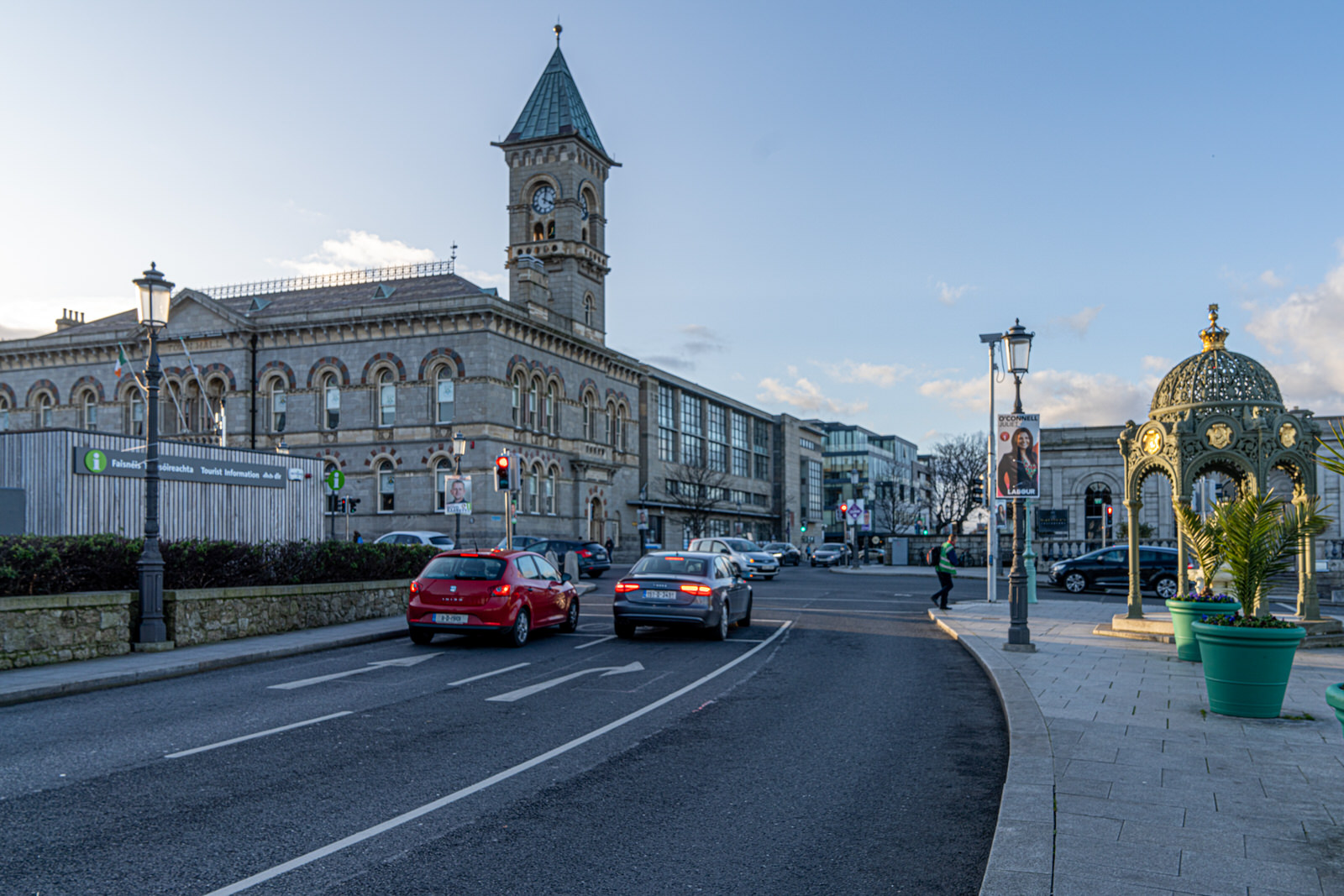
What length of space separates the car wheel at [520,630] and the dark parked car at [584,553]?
19.6 m

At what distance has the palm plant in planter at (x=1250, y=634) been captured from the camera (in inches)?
364

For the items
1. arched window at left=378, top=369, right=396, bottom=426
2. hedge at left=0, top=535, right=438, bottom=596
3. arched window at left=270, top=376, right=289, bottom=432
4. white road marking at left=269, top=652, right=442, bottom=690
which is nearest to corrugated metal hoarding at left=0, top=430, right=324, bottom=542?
hedge at left=0, top=535, right=438, bottom=596

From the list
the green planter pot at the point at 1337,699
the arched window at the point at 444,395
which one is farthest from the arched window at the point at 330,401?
the green planter pot at the point at 1337,699

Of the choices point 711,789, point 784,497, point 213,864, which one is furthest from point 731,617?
point 784,497

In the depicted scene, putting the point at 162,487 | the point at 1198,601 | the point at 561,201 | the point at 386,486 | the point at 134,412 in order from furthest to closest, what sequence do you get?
the point at 561,201
the point at 134,412
the point at 386,486
the point at 162,487
the point at 1198,601

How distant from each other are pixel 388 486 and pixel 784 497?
186 feet

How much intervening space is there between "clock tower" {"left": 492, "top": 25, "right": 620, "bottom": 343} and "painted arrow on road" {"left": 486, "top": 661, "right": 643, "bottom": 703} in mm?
48160

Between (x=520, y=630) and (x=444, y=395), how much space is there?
115ft

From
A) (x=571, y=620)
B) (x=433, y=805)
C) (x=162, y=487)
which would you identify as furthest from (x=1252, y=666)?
(x=162, y=487)

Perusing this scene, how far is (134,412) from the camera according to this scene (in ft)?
178

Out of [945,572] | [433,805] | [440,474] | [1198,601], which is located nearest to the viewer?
[433,805]

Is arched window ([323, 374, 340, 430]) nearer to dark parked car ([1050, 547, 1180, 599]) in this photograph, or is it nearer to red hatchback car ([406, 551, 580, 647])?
dark parked car ([1050, 547, 1180, 599])

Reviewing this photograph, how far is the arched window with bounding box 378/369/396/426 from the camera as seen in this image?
165 ft

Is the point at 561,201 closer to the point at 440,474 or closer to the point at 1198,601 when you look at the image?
the point at 440,474
